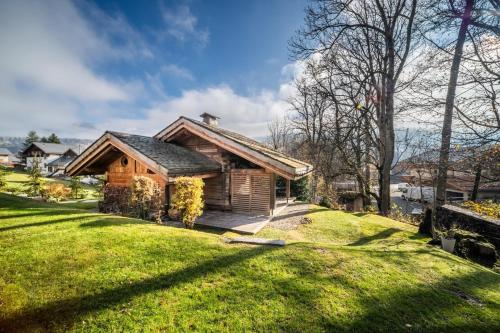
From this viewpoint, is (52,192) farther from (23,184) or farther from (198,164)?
(198,164)

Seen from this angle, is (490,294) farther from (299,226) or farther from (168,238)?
Answer: (168,238)

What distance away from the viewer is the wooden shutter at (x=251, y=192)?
38.8 ft

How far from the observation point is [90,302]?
3436mm

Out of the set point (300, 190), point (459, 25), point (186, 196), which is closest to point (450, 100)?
point (459, 25)

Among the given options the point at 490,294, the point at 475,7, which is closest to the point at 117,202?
the point at 490,294

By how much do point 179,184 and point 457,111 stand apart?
9234mm

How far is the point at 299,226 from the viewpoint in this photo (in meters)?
10.6

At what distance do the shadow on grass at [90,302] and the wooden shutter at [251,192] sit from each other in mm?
7237

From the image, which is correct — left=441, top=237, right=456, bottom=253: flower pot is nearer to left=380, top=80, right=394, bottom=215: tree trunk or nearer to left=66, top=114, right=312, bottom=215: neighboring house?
left=66, top=114, right=312, bottom=215: neighboring house

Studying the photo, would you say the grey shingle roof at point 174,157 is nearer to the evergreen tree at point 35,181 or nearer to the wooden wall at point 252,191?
the wooden wall at point 252,191

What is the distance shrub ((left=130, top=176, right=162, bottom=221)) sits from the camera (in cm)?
834

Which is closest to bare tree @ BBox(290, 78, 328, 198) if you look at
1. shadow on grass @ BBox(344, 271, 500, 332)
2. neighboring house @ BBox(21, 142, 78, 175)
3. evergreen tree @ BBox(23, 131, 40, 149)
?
shadow on grass @ BBox(344, 271, 500, 332)

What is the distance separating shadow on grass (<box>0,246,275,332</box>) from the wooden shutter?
7.24 meters

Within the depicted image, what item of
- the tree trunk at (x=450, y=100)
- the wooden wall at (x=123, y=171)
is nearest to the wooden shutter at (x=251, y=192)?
the wooden wall at (x=123, y=171)
